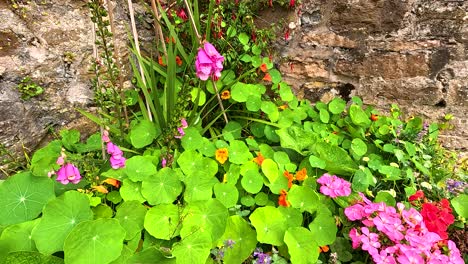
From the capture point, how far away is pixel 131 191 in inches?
66.4

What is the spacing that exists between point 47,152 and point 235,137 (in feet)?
3.87

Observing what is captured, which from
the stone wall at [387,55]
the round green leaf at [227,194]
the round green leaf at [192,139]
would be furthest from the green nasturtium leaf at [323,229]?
the stone wall at [387,55]

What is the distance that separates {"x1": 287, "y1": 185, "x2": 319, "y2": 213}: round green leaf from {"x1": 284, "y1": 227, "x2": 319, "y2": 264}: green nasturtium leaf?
18 cm

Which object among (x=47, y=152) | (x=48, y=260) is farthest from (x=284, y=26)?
(x=48, y=260)

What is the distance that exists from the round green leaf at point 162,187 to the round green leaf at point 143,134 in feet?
1.07

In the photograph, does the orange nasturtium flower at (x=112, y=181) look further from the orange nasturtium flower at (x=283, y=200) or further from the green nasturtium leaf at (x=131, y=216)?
the orange nasturtium flower at (x=283, y=200)

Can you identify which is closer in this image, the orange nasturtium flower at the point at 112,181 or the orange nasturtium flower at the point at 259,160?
the orange nasturtium flower at the point at 112,181

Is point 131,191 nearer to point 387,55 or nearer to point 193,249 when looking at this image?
point 193,249

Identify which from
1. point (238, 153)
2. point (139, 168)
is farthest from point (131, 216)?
point (238, 153)

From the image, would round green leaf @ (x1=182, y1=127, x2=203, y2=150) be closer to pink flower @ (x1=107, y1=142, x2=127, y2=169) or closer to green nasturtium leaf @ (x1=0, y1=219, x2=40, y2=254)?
pink flower @ (x1=107, y1=142, x2=127, y2=169)

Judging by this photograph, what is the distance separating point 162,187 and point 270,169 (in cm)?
62

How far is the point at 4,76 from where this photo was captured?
1864 mm

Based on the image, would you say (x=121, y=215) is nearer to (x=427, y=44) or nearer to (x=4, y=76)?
(x=4, y=76)

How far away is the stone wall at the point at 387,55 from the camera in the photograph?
2.18 metres
